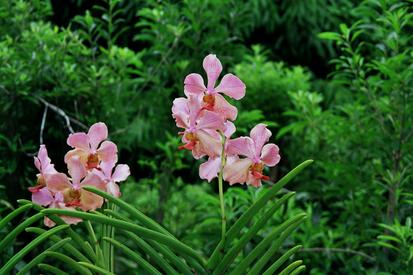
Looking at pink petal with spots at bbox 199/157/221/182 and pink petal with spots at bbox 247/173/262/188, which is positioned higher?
pink petal with spots at bbox 199/157/221/182

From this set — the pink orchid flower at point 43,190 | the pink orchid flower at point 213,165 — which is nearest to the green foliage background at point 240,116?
the pink orchid flower at point 43,190

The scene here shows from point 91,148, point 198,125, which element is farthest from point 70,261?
point 198,125

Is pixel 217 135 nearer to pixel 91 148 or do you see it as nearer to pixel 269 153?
pixel 269 153

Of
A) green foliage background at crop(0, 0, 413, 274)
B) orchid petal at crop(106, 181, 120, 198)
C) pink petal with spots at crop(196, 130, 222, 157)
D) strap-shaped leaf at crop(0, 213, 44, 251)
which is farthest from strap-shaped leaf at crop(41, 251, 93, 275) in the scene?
green foliage background at crop(0, 0, 413, 274)

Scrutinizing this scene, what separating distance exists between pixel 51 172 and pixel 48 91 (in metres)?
1.96

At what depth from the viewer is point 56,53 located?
349cm

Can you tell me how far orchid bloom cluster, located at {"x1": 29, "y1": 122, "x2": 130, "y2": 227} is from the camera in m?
1.48

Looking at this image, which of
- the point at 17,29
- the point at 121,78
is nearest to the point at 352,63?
the point at 121,78

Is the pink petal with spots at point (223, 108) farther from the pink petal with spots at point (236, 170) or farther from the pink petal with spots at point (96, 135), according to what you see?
the pink petal with spots at point (96, 135)

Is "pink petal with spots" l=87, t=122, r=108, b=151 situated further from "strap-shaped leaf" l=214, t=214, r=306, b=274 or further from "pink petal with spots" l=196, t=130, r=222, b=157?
"strap-shaped leaf" l=214, t=214, r=306, b=274

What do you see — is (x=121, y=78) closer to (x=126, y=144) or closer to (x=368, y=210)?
(x=126, y=144)

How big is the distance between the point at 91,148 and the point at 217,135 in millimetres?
247

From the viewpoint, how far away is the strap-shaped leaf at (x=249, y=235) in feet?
4.57

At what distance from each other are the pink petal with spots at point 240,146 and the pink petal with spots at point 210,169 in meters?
0.03
